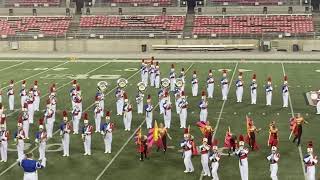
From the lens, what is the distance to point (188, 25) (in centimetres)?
4872

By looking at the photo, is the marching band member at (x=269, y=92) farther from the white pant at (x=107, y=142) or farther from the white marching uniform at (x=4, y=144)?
the white marching uniform at (x=4, y=144)

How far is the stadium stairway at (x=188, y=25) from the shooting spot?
1839 inches

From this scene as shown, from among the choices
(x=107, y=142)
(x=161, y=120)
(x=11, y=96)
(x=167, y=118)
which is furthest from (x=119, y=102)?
(x=107, y=142)

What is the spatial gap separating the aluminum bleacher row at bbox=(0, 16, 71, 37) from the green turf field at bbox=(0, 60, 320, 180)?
13.6 m

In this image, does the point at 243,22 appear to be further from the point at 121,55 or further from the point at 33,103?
the point at 33,103

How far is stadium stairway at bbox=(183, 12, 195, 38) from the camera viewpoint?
4672cm

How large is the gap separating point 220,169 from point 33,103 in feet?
29.3

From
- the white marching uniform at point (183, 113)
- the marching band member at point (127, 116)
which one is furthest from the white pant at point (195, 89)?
the marching band member at point (127, 116)

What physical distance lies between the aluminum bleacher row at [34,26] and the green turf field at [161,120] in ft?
44.5

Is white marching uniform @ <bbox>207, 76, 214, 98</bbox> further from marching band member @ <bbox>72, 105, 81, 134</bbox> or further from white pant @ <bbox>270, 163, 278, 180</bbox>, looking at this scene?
white pant @ <bbox>270, 163, 278, 180</bbox>

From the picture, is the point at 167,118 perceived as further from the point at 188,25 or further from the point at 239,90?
the point at 188,25

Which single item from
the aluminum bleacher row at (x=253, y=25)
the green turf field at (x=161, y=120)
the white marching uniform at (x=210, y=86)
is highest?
the aluminum bleacher row at (x=253, y=25)

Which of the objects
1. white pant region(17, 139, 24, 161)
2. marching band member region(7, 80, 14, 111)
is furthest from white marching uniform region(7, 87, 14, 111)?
white pant region(17, 139, 24, 161)

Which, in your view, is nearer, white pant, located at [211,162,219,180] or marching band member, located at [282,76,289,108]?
white pant, located at [211,162,219,180]
